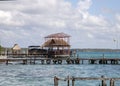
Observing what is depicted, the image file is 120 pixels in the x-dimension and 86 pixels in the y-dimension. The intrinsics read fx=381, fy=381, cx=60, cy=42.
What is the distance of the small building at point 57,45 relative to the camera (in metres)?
77.2

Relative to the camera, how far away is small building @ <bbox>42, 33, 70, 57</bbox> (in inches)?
A: 3039

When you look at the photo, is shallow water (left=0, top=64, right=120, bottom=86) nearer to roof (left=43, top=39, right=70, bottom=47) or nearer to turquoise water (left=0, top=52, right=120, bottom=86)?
turquoise water (left=0, top=52, right=120, bottom=86)

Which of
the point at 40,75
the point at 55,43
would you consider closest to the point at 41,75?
the point at 40,75

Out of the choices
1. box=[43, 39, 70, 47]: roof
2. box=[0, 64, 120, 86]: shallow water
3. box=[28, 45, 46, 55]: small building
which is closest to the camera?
box=[0, 64, 120, 86]: shallow water

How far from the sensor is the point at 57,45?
259 feet

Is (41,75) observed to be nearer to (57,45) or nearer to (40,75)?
(40,75)

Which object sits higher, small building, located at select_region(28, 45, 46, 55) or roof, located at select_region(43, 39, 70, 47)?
roof, located at select_region(43, 39, 70, 47)

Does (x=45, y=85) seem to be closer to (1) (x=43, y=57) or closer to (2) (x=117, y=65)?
(1) (x=43, y=57)

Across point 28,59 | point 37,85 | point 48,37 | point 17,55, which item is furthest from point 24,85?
point 48,37

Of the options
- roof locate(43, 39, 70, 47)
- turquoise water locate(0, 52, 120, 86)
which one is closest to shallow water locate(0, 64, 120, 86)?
turquoise water locate(0, 52, 120, 86)

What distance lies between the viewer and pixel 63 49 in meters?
78.6

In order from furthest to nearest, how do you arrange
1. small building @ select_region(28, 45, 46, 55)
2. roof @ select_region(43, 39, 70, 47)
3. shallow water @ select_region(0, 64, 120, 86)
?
roof @ select_region(43, 39, 70, 47) → small building @ select_region(28, 45, 46, 55) → shallow water @ select_region(0, 64, 120, 86)

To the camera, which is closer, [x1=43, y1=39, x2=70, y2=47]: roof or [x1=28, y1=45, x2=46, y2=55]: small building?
[x1=28, y1=45, x2=46, y2=55]: small building

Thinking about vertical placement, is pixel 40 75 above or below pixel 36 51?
below
